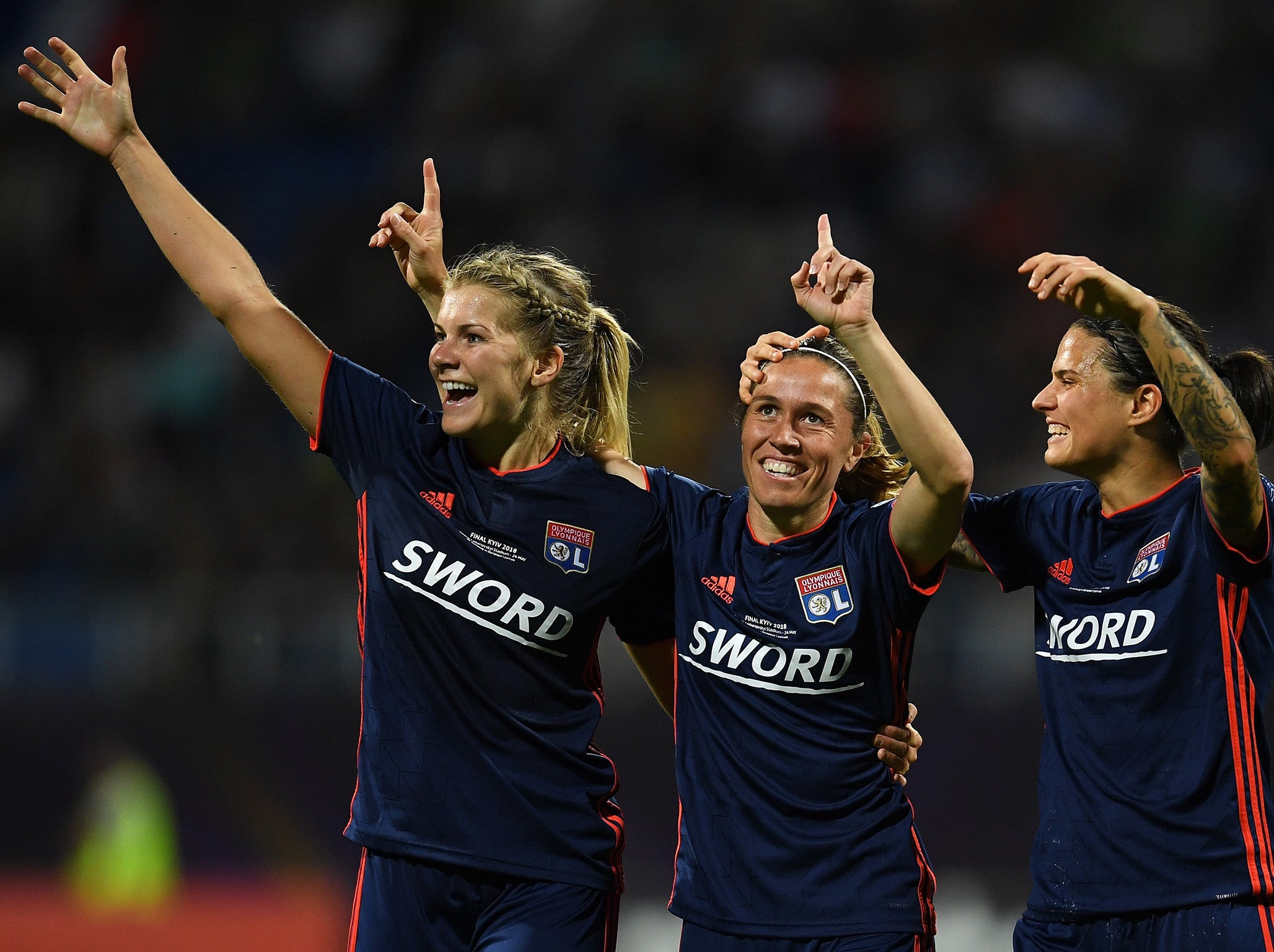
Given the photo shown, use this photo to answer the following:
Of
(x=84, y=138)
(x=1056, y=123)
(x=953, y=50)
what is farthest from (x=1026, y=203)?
(x=84, y=138)

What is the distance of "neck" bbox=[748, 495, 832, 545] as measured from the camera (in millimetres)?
3252

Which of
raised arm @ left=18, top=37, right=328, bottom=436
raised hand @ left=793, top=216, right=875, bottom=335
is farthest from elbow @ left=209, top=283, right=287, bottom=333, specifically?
raised hand @ left=793, top=216, right=875, bottom=335

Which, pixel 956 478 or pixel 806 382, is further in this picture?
pixel 806 382

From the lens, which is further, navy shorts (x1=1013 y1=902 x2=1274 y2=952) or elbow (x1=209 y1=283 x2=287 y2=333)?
elbow (x1=209 y1=283 x2=287 y2=333)

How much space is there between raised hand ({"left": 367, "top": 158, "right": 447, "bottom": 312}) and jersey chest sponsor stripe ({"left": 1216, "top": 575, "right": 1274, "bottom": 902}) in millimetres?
1945

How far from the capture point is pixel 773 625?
10.3 feet

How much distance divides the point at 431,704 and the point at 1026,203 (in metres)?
6.84

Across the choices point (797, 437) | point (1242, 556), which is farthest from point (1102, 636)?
point (797, 437)

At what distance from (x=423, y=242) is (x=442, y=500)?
0.74 meters

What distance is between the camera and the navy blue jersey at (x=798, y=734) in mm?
A: 2990

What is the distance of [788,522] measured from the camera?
326 centimetres

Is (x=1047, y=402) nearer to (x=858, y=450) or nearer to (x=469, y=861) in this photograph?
(x=858, y=450)

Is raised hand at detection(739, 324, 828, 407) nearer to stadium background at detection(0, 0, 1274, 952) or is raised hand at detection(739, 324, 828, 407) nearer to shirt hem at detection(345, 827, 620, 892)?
shirt hem at detection(345, 827, 620, 892)

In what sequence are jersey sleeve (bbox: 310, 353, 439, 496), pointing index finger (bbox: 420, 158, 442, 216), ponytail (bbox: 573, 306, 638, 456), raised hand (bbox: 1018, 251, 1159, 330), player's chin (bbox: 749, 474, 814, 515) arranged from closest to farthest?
raised hand (bbox: 1018, 251, 1159, 330)
player's chin (bbox: 749, 474, 814, 515)
jersey sleeve (bbox: 310, 353, 439, 496)
ponytail (bbox: 573, 306, 638, 456)
pointing index finger (bbox: 420, 158, 442, 216)
